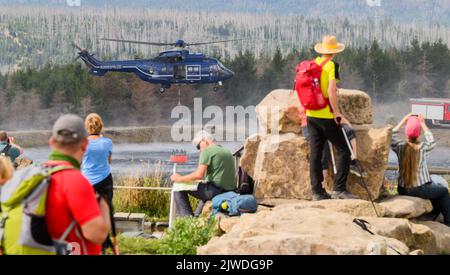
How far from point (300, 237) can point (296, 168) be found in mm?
2832

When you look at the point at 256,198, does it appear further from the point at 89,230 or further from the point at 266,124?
the point at 89,230

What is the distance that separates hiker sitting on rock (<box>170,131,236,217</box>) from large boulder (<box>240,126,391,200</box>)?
40 cm

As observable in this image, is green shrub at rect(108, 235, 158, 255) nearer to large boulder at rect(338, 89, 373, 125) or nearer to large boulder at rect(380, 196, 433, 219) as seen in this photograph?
large boulder at rect(380, 196, 433, 219)

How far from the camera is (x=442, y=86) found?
6631cm

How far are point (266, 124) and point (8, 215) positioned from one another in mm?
5149

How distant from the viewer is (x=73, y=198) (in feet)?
15.2

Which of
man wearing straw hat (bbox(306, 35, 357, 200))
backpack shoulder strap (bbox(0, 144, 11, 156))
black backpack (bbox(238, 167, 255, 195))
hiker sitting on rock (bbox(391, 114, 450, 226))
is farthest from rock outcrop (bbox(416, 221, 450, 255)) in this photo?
backpack shoulder strap (bbox(0, 144, 11, 156))

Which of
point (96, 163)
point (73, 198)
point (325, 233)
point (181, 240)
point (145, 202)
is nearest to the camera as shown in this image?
point (73, 198)

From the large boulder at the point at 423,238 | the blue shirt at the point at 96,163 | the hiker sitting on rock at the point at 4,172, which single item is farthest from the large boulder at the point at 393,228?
the hiker sitting on rock at the point at 4,172

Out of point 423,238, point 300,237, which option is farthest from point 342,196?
point 300,237

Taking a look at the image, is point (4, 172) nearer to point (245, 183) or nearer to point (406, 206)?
point (245, 183)

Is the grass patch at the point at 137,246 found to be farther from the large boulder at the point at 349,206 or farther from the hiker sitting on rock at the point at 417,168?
the hiker sitting on rock at the point at 417,168

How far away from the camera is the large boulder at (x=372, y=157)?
942 cm

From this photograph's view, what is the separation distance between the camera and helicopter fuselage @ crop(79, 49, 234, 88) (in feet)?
144
